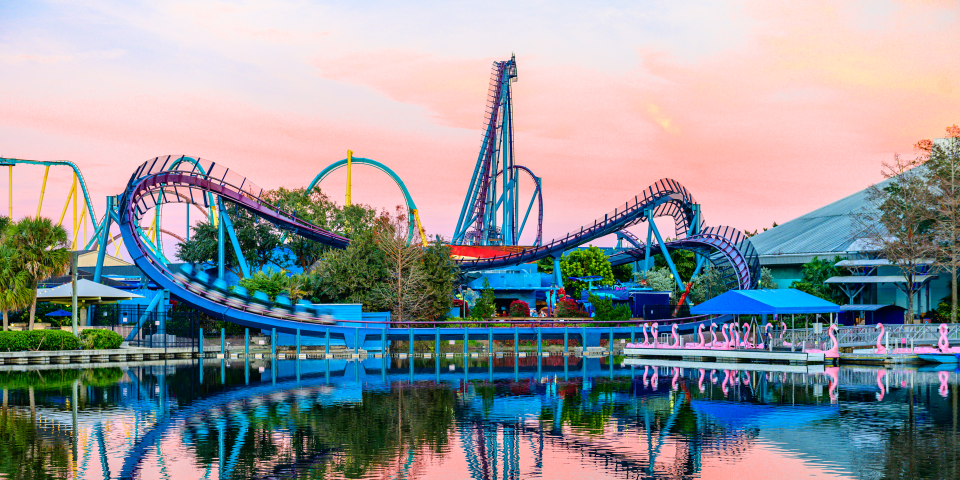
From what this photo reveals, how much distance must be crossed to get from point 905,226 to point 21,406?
45.1 meters

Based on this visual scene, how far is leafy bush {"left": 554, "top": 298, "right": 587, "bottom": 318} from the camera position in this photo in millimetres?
59156

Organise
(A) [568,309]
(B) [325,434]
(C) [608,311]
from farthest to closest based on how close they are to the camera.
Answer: (A) [568,309]
(C) [608,311]
(B) [325,434]

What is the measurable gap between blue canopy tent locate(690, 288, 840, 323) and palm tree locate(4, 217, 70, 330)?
27821mm

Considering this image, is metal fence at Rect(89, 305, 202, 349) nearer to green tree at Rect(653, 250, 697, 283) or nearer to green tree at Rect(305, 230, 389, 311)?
green tree at Rect(305, 230, 389, 311)

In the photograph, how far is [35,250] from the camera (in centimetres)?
4109

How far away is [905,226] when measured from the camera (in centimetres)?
5266

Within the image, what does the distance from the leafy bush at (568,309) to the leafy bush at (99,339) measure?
26779mm

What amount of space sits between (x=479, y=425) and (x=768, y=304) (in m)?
20.5

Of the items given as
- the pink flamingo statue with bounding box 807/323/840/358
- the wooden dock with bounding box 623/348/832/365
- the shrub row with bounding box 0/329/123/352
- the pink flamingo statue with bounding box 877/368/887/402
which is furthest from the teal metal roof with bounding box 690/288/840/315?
the shrub row with bounding box 0/329/123/352

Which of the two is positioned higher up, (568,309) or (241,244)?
(241,244)

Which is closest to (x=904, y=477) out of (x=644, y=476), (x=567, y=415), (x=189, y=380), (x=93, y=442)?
(x=644, y=476)

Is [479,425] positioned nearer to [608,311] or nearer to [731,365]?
[731,365]

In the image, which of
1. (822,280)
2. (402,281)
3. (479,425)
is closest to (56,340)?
(402,281)

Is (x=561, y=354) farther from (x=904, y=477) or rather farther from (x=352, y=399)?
(x=904, y=477)
